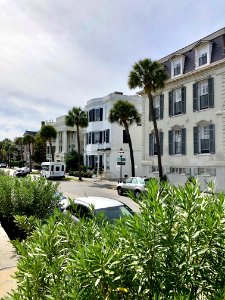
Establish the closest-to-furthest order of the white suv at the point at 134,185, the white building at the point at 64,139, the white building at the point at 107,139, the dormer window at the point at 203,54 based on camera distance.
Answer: the white suv at the point at 134,185 → the dormer window at the point at 203,54 → the white building at the point at 107,139 → the white building at the point at 64,139

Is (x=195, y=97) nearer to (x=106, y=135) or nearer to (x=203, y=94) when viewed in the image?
(x=203, y=94)

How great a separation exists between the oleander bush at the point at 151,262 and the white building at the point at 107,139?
38.8m

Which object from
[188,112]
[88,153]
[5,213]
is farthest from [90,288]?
[88,153]

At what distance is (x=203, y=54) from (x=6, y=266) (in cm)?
2478

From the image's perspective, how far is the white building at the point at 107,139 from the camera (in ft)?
142

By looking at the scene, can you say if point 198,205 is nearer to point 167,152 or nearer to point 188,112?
point 188,112

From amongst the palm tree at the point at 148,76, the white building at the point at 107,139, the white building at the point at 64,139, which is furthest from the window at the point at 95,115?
the palm tree at the point at 148,76

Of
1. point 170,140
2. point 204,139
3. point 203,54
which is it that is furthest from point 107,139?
point 203,54

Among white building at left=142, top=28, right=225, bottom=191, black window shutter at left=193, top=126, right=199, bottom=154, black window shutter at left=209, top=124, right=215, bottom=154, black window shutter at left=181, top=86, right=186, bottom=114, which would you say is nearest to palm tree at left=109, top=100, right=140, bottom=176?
white building at left=142, top=28, right=225, bottom=191

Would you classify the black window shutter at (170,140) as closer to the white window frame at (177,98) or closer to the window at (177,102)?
the window at (177,102)

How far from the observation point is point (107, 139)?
44406 mm

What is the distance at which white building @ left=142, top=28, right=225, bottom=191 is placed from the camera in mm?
24281

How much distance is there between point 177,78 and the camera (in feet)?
92.2

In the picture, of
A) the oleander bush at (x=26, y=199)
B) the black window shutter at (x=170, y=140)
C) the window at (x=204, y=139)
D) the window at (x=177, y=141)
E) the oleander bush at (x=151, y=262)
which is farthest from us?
the black window shutter at (x=170, y=140)
